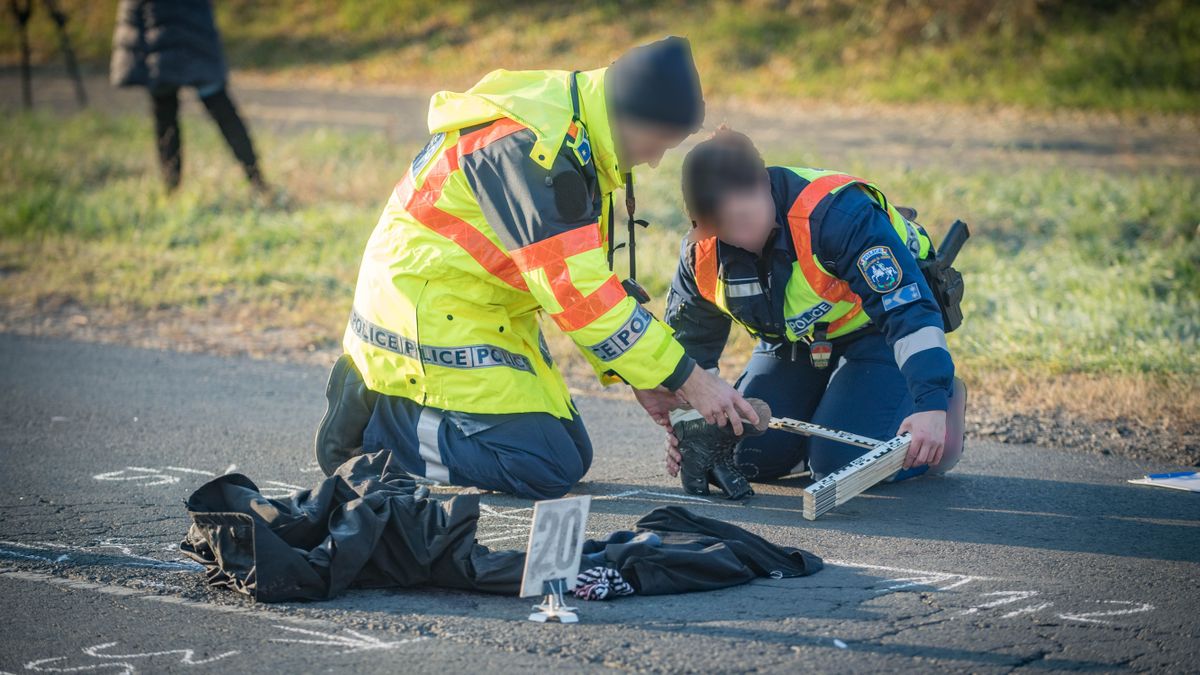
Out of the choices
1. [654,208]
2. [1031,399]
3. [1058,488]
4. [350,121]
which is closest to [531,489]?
[1058,488]

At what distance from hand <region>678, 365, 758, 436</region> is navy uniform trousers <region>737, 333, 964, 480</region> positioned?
762 mm

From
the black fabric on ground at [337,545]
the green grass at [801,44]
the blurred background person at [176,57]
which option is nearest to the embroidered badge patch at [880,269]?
the black fabric on ground at [337,545]

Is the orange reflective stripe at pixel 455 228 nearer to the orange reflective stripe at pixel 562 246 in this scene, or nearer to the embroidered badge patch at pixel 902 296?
the orange reflective stripe at pixel 562 246

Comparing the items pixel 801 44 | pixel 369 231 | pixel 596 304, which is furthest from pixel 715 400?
pixel 801 44

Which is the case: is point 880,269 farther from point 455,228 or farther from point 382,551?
point 382,551

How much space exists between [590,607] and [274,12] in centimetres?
2447

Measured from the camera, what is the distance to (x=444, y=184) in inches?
170

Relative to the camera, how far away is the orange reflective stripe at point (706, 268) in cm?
457

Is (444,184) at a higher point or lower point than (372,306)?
higher

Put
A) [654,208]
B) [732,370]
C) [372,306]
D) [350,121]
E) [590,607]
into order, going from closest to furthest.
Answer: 1. [590,607]
2. [372,306]
3. [732,370]
4. [654,208]
5. [350,121]

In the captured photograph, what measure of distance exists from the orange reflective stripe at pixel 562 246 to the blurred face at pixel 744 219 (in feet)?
1.72

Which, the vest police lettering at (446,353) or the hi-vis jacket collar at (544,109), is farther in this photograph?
the vest police lettering at (446,353)

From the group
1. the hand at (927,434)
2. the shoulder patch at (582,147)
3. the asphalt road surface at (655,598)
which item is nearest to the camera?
the asphalt road surface at (655,598)

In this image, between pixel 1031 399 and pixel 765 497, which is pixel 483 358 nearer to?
pixel 765 497
